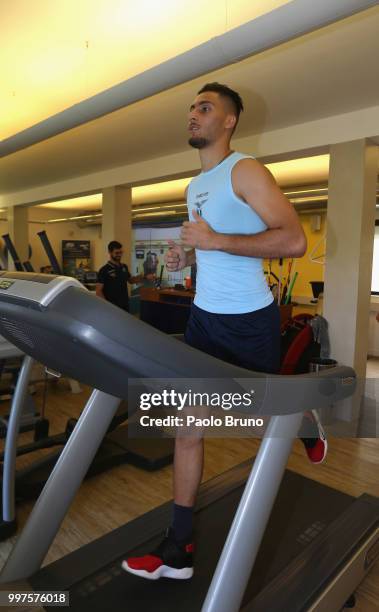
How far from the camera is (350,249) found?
2.96 m

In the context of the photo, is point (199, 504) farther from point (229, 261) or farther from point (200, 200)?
point (200, 200)

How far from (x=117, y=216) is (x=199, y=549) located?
414 cm

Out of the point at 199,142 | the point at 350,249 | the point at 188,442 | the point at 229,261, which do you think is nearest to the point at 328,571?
the point at 188,442

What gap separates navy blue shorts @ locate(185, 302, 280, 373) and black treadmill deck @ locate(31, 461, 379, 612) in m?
0.60

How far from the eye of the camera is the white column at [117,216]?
4930mm

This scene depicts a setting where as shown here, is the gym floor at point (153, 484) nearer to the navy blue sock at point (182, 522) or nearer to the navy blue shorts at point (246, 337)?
the navy blue sock at point (182, 522)

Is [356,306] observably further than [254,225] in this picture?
Yes

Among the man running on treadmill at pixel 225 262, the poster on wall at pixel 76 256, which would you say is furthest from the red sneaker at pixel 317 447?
the poster on wall at pixel 76 256

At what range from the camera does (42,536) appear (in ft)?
4.00

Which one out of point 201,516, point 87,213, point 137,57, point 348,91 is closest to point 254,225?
point 201,516

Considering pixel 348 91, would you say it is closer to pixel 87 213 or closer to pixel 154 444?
pixel 154 444

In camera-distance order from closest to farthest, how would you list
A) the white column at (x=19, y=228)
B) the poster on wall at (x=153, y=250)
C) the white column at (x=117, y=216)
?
the white column at (x=117, y=216)
the white column at (x=19, y=228)
the poster on wall at (x=153, y=250)

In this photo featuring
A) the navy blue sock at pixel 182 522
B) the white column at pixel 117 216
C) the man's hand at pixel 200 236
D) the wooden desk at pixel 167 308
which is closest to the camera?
the man's hand at pixel 200 236

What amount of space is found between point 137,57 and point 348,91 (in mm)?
1307
